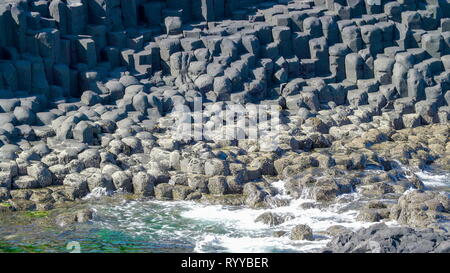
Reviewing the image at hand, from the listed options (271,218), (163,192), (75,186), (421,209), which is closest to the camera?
(421,209)

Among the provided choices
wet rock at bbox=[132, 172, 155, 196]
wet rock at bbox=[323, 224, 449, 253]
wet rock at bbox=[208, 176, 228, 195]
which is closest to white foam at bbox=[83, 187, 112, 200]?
wet rock at bbox=[132, 172, 155, 196]

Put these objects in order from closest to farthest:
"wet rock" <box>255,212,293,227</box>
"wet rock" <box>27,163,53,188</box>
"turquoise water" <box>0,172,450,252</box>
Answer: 1. "turquoise water" <box>0,172,450,252</box>
2. "wet rock" <box>255,212,293,227</box>
3. "wet rock" <box>27,163,53,188</box>

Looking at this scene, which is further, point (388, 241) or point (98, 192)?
point (98, 192)

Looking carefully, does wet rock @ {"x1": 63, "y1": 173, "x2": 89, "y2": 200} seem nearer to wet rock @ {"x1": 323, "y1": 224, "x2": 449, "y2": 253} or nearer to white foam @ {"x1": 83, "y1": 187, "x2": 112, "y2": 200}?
white foam @ {"x1": 83, "y1": 187, "x2": 112, "y2": 200}

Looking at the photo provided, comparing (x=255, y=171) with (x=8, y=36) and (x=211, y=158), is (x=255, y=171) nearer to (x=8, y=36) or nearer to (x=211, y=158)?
(x=211, y=158)

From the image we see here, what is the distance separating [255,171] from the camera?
1061 inches

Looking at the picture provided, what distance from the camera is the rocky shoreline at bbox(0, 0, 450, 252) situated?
26109mm

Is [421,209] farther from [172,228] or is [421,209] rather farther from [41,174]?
[41,174]

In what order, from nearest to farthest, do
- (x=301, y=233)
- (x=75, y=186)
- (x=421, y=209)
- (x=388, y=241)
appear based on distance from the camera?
(x=388, y=241), (x=301, y=233), (x=421, y=209), (x=75, y=186)

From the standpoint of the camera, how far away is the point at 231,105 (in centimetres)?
3055

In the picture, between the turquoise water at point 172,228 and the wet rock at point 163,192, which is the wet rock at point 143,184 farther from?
the turquoise water at point 172,228

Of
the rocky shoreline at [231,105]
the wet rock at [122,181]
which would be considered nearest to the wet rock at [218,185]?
the rocky shoreline at [231,105]

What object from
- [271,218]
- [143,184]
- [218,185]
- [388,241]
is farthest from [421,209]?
[143,184]

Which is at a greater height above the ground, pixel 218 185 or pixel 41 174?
pixel 41 174
